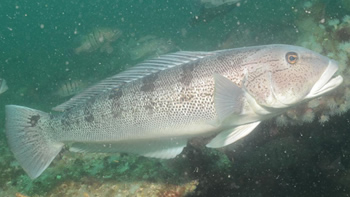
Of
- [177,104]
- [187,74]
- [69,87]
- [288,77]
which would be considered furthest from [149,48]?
[288,77]

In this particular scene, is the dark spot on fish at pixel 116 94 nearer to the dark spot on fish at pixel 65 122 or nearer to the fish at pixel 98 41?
the dark spot on fish at pixel 65 122

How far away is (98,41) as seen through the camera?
46.5 ft

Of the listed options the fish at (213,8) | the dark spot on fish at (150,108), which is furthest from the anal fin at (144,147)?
the fish at (213,8)

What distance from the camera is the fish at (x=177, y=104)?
294 cm

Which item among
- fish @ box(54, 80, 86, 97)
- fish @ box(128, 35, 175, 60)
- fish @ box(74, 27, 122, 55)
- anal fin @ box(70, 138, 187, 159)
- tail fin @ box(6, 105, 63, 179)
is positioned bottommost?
anal fin @ box(70, 138, 187, 159)

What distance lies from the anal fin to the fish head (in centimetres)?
128

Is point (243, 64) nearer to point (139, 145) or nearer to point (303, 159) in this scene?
point (139, 145)

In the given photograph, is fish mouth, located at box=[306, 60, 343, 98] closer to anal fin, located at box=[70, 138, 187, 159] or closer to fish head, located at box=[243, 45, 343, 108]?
fish head, located at box=[243, 45, 343, 108]

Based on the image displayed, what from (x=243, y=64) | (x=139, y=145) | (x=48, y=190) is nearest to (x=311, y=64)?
(x=243, y=64)

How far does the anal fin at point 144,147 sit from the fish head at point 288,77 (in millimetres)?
1282

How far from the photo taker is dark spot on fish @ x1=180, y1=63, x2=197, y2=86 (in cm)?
324

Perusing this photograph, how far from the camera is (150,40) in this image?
16.1 m

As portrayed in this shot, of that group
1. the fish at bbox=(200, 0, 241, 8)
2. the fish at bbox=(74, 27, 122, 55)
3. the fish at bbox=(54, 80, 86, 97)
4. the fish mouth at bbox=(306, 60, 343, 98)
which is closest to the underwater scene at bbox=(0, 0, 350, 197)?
the fish mouth at bbox=(306, 60, 343, 98)

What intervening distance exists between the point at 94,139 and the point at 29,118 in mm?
1177
